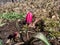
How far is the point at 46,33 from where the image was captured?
4.46 meters

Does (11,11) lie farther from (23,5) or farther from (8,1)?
(8,1)

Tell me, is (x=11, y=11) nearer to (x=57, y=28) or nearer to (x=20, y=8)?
(x=20, y=8)

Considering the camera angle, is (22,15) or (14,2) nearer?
(22,15)

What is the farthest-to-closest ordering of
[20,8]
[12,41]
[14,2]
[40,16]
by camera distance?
[14,2] < [20,8] < [40,16] < [12,41]

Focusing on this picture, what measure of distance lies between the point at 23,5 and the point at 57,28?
6.67 ft

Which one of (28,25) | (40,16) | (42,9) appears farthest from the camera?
(42,9)

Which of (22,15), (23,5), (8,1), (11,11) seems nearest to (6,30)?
(22,15)

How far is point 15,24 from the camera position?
4.96m

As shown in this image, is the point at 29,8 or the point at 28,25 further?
the point at 29,8

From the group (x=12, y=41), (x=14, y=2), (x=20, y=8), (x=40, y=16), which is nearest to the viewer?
(x=12, y=41)

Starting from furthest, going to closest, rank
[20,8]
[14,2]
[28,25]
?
[14,2] < [20,8] < [28,25]

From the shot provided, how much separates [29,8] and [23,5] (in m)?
0.35

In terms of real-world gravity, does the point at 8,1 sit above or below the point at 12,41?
above

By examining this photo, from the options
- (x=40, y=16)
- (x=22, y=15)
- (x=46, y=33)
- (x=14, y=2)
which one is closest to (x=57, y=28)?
(x=46, y=33)
